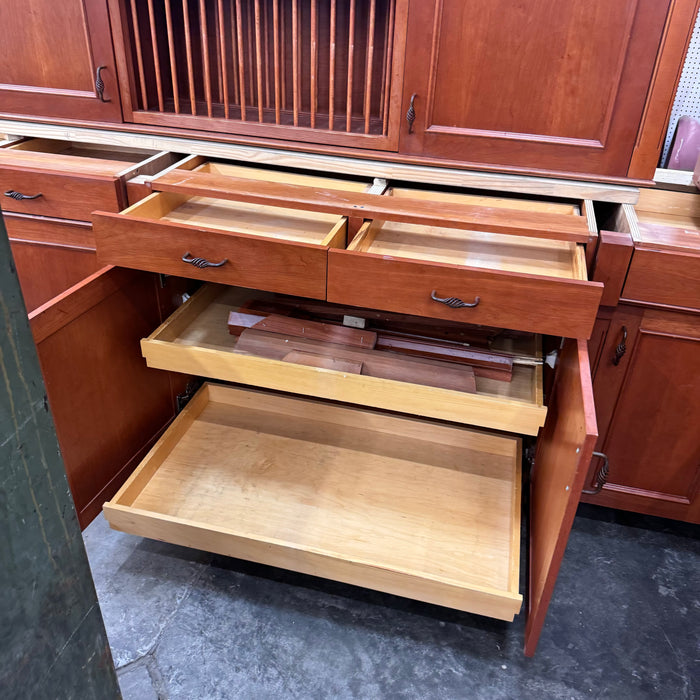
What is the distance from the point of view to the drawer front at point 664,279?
1263 millimetres

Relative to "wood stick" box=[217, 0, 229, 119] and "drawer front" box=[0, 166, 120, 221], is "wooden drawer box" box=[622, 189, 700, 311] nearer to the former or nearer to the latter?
"wood stick" box=[217, 0, 229, 119]

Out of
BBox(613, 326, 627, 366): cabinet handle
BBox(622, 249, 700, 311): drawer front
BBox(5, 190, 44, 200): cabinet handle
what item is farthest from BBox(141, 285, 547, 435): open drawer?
BBox(5, 190, 44, 200): cabinet handle

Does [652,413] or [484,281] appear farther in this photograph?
[652,413]

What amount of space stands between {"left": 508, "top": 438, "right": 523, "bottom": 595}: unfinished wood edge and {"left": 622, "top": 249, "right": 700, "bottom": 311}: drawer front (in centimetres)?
48

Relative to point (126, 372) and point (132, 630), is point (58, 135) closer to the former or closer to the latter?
point (126, 372)

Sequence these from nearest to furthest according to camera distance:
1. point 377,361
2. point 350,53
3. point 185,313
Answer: point 350,53, point 377,361, point 185,313

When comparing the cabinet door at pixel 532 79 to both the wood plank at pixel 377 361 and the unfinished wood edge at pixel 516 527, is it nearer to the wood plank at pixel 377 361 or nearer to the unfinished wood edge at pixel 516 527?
the wood plank at pixel 377 361

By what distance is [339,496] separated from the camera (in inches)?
58.0

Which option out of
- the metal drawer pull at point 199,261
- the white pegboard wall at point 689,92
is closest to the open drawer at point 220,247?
the metal drawer pull at point 199,261

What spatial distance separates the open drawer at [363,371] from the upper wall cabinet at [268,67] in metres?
0.47

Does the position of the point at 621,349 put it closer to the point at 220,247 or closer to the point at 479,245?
the point at 479,245

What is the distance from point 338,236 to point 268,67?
2.13ft

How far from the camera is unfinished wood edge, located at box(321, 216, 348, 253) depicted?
123cm

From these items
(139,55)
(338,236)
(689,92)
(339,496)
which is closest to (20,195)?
(139,55)
